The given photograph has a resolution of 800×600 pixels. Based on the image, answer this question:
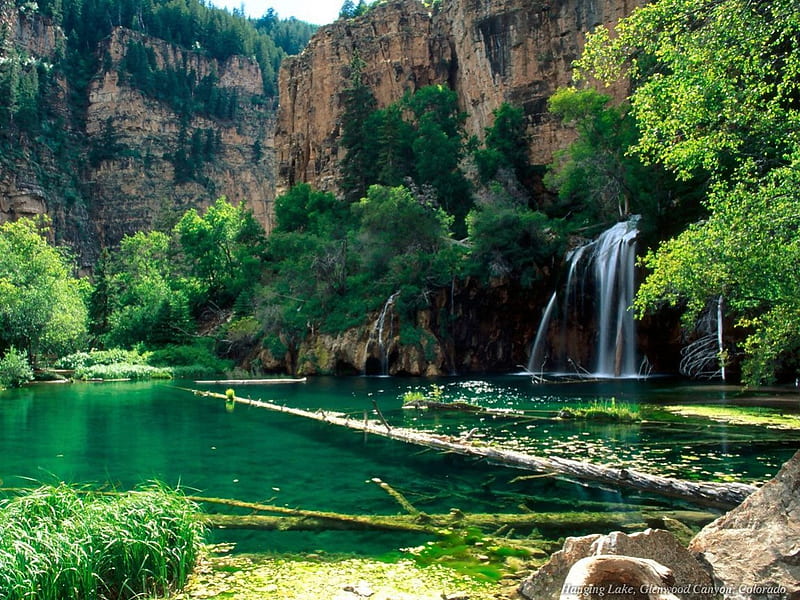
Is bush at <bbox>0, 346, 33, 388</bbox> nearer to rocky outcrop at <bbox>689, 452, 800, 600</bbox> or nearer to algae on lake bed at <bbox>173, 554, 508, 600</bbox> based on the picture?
algae on lake bed at <bbox>173, 554, 508, 600</bbox>

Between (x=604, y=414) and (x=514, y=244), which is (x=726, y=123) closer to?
(x=604, y=414)

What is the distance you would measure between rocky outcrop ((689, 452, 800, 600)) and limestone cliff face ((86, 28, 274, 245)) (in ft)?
246

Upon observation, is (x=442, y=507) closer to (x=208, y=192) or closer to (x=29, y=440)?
(x=29, y=440)

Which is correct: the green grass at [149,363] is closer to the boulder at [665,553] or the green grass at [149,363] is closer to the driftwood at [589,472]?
the driftwood at [589,472]

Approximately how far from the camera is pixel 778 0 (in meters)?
8.09

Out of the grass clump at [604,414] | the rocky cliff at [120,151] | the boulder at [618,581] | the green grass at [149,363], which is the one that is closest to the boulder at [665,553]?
the boulder at [618,581]

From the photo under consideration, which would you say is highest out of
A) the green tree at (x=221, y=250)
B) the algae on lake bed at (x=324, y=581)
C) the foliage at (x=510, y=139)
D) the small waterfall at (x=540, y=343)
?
the foliage at (x=510, y=139)

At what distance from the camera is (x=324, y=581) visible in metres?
5.54

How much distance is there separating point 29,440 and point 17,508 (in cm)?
Result: 954

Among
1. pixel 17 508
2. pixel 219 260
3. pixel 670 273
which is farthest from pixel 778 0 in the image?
pixel 219 260

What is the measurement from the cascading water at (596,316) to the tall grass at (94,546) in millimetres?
24111

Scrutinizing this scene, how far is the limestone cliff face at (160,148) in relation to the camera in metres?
79.3

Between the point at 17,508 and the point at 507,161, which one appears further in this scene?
the point at 507,161

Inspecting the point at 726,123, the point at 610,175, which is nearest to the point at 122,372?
the point at 610,175
